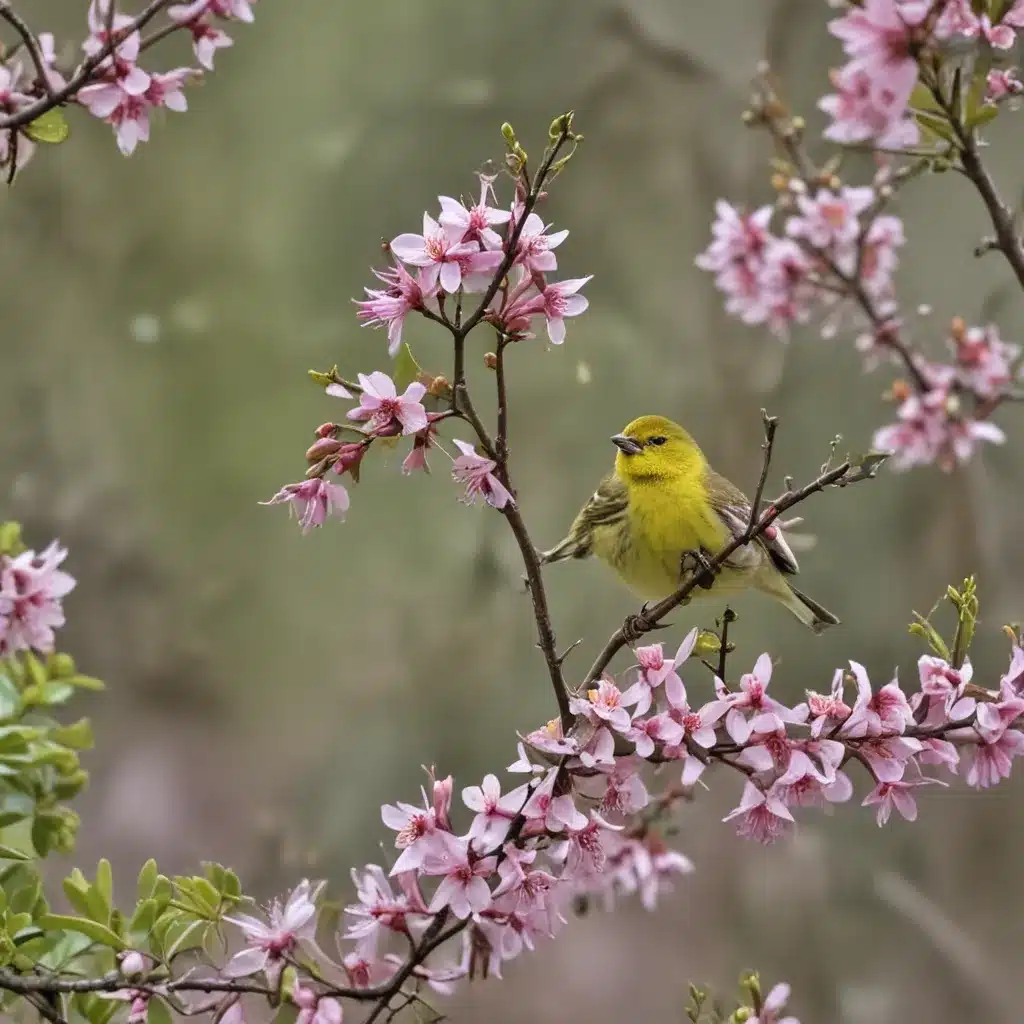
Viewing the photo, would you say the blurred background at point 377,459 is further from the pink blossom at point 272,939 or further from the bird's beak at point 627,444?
the pink blossom at point 272,939

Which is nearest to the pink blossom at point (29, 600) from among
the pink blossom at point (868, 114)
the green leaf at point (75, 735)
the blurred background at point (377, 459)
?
the green leaf at point (75, 735)

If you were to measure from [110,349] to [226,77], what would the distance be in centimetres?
58

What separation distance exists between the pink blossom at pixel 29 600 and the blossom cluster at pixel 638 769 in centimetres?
26

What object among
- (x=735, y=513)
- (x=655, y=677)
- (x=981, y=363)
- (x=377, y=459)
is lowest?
(x=655, y=677)

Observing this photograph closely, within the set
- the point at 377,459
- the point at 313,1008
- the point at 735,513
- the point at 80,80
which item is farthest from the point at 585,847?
the point at 377,459

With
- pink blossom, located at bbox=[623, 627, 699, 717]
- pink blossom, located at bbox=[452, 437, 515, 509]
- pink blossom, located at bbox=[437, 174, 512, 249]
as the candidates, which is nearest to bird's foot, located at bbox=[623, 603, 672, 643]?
pink blossom, located at bbox=[623, 627, 699, 717]

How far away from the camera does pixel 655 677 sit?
2.01 feet

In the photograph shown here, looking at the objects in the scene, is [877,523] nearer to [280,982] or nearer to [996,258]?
[996,258]

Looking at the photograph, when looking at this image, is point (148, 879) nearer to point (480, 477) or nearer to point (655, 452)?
point (480, 477)

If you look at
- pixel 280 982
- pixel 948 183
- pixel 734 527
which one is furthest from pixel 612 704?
pixel 948 183

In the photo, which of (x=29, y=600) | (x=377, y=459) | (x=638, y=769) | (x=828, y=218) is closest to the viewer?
(x=638, y=769)

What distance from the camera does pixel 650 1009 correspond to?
1.90 meters

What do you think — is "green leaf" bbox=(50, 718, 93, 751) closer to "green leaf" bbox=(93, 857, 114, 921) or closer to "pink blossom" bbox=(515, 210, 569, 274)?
"green leaf" bbox=(93, 857, 114, 921)

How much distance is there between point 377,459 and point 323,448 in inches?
57.0
